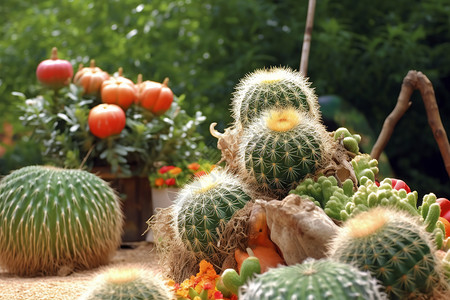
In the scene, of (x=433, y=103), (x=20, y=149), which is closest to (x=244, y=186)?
(x=433, y=103)

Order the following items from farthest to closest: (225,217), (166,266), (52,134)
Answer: (52,134), (166,266), (225,217)

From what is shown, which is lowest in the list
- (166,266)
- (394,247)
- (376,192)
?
(166,266)

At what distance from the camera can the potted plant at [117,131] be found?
4.55 metres

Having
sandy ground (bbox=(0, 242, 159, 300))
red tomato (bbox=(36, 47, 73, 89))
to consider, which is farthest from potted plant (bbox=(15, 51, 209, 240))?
sandy ground (bbox=(0, 242, 159, 300))

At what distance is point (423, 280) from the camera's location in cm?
192

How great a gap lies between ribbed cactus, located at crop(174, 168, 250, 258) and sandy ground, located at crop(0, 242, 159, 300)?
20.5 inches

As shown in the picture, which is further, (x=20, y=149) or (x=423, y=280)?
(x=20, y=149)

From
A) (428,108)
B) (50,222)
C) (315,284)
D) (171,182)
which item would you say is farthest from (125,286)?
(171,182)

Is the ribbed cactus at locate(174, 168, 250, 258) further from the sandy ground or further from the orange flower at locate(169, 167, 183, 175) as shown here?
the orange flower at locate(169, 167, 183, 175)

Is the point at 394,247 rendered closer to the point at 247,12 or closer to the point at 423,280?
the point at 423,280

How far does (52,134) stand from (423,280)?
133 inches

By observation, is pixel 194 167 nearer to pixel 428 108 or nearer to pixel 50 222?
pixel 50 222

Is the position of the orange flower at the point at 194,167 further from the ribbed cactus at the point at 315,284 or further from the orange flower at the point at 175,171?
→ the ribbed cactus at the point at 315,284

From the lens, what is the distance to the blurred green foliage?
643cm
